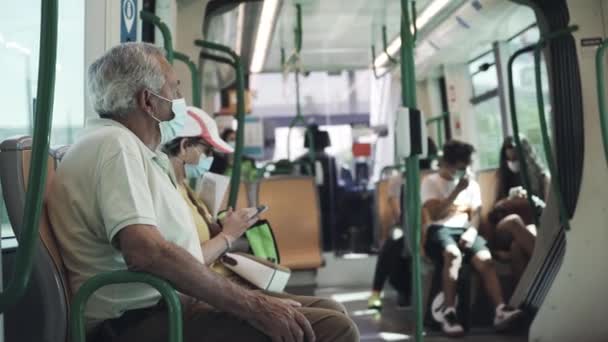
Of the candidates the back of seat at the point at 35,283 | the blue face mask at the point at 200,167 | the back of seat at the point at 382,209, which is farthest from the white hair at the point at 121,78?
the back of seat at the point at 382,209

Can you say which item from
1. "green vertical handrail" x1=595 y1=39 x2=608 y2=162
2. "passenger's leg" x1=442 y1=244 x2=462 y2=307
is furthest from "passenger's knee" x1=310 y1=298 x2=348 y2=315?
"passenger's leg" x1=442 y1=244 x2=462 y2=307

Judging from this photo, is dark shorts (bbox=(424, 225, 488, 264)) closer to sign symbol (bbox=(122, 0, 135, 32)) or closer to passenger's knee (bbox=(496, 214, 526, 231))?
passenger's knee (bbox=(496, 214, 526, 231))

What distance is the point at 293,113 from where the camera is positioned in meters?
10.9

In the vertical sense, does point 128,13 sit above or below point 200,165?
above

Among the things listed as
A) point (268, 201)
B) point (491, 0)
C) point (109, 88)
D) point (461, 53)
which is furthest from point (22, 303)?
point (461, 53)

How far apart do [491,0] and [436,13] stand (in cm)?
57

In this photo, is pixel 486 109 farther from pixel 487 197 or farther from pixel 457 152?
pixel 457 152

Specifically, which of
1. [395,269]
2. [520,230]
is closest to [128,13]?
[520,230]

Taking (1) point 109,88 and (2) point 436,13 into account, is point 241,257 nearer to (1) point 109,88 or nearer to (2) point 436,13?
(1) point 109,88

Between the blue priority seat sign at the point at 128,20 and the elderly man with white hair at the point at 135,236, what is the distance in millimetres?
935

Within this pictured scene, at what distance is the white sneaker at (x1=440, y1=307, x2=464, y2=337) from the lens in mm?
3615

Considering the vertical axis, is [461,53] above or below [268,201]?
above

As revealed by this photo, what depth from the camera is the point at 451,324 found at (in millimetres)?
3705

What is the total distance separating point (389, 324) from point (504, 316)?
2.64 feet
